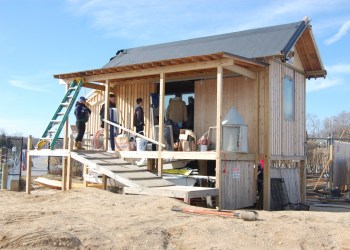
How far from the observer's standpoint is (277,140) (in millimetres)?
14273

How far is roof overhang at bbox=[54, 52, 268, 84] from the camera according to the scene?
12.3 meters

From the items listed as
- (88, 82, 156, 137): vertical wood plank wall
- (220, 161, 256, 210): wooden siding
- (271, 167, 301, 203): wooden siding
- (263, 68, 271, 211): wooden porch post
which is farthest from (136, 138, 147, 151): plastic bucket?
(271, 167, 301, 203): wooden siding

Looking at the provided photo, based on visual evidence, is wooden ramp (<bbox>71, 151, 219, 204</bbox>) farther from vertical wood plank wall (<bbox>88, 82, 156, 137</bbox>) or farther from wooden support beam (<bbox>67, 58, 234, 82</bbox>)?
vertical wood plank wall (<bbox>88, 82, 156, 137</bbox>)

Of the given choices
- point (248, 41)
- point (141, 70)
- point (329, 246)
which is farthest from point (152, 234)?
point (248, 41)

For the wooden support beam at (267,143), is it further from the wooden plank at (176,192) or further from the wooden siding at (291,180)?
the wooden plank at (176,192)

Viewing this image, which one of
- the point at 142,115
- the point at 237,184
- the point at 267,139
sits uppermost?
the point at 142,115

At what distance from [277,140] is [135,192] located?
16.4 feet

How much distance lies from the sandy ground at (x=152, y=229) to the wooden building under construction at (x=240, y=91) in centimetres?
296

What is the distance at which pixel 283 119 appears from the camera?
48.0ft

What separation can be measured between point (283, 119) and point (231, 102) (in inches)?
68.9

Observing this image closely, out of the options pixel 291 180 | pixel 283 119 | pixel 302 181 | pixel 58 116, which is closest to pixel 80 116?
pixel 58 116

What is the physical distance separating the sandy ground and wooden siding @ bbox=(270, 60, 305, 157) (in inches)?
162

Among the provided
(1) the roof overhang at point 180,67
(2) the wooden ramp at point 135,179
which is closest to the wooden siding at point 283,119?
(1) the roof overhang at point 180,67

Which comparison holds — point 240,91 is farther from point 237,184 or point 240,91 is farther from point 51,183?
point 51,183
